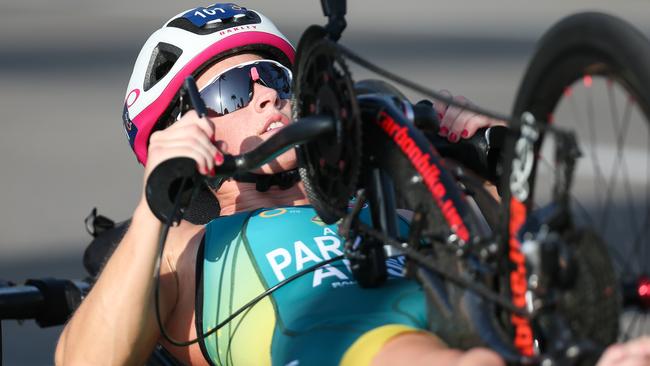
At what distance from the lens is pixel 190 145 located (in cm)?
321

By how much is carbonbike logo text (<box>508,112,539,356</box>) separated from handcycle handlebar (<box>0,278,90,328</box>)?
68.3 inches

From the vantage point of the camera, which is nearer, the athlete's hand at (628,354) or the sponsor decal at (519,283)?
the athlete's hand at (628,354)

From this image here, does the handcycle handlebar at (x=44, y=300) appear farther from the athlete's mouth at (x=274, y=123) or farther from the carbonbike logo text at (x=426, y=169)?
the carbonbike logo text at (x=426, y=169)

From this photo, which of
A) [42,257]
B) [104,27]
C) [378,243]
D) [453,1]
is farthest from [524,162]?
[453,1]

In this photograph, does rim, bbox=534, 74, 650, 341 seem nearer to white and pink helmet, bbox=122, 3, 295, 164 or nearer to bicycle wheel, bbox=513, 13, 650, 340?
bicycle wheel, bbox=513, 13, 650, 340

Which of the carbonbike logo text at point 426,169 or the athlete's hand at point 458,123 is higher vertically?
the carbonbike logo text at point 426,169

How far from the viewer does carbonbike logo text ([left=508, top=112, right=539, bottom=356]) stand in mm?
2701

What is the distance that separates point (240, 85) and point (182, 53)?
0.25 m

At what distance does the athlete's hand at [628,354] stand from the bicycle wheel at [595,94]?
62 mm

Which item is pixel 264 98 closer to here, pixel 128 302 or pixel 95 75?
pixel 128 302

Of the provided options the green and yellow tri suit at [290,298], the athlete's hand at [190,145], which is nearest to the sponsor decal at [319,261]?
the green and yellow tri suit at [290,298]

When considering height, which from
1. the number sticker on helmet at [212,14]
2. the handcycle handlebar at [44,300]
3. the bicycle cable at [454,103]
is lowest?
the handcycle handlebar at [44,300]

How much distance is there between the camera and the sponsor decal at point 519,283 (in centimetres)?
269

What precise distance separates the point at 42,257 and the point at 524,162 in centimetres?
378
